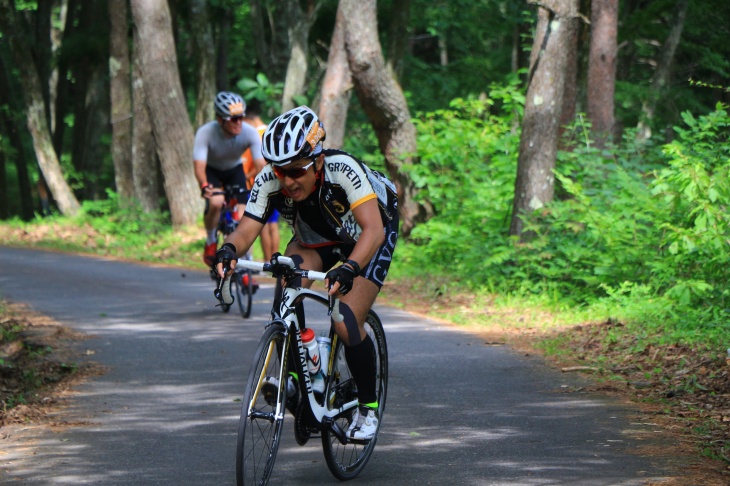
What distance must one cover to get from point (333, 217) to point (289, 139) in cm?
68

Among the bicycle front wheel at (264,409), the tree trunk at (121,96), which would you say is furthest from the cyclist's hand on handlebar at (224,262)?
the tree trunk at (121,96)

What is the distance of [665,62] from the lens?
26703 mm

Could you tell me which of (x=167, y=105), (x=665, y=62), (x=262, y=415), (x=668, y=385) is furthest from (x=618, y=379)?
(x=665, y=62)

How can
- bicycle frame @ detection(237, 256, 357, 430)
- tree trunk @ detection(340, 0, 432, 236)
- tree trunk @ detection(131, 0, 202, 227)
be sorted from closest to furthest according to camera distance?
bicycle frame @ detection(237, 256, 357, 430), tree trunk @ detection(340, 0, 432, 236), tree trunk @ detection(131, 0, 202, 227)

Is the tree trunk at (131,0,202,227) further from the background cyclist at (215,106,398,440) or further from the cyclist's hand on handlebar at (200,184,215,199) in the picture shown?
the background cyclist at (215,106,398,440)

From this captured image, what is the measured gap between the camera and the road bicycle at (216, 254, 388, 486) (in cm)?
510

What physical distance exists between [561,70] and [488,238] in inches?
110

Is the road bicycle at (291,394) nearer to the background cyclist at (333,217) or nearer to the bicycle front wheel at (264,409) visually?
the bicycle front wheel at (264,409)

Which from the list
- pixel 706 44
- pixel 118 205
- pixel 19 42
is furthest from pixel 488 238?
pixel 19 42

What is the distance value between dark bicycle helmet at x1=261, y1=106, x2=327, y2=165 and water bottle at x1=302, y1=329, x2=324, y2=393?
38.1 inches

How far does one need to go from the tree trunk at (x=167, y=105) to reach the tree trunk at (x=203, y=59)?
4.07 metres

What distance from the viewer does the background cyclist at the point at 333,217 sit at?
214 inches

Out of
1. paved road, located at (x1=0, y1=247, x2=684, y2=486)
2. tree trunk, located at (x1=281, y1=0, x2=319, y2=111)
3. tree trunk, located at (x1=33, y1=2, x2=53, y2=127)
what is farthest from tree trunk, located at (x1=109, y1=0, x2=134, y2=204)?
paved road, located at (x1=0, y1=247, x2=684, y2=486)

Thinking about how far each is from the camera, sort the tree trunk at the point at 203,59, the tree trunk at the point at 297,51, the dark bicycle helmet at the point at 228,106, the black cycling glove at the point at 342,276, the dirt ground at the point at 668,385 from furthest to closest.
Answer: the tree trunk at the point at 203,59
the tree trunk at the point at 297,51
the dark bicycle helmet at the point at 228,106
the dirt ground at the point at 668,385
the black cycling glove at the point at 342,276
